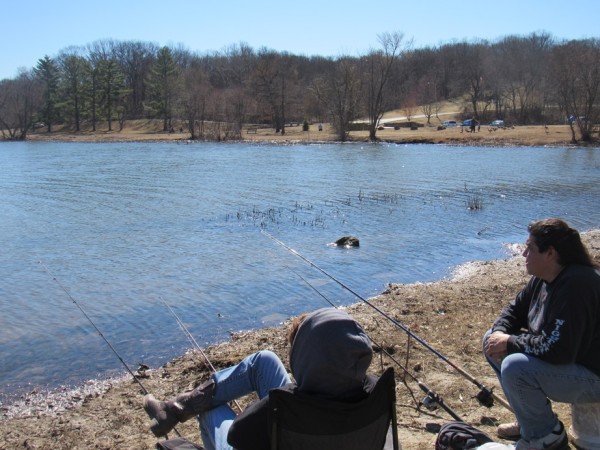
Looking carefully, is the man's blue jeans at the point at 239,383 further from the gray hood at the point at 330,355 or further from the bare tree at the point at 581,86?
the bare tree at the point at 581,86

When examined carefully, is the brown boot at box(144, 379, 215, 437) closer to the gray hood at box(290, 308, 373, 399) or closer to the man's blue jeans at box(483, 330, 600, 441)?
the gray hood at box(290, 308, 373, 399)

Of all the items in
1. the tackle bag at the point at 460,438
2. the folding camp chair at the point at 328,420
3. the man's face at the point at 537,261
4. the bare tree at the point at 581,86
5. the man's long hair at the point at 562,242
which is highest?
the bare tree at the point at 581,86

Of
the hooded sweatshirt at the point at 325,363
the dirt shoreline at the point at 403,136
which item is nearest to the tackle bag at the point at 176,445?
the hooded sweatshirt at the point at 325,363

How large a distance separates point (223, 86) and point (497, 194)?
9265 centimetres

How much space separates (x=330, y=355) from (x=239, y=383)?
1.13 metres

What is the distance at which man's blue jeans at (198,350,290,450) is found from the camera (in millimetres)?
3344

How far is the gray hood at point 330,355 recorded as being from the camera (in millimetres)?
2455

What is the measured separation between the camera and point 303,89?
9119 centimetres

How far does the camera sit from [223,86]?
110 m

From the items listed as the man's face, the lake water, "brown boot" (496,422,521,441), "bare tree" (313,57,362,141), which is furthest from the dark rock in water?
"bare tree" (313,57,362,141)

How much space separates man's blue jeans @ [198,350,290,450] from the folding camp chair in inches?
30.1

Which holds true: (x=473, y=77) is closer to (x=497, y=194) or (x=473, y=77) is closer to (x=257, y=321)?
(x=497, y=194)

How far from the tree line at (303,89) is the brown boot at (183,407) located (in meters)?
51.4

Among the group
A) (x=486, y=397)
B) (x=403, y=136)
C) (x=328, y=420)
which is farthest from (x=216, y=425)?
(x=403, y=136)
